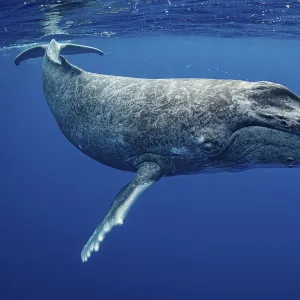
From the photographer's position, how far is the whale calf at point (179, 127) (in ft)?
18.5

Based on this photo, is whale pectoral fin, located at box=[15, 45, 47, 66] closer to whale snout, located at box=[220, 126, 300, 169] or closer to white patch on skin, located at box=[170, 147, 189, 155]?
white patch on skin, located at box=[170, 147, 189, 155]

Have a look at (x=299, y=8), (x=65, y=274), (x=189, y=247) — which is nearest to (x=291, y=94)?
(x=299, y=8)

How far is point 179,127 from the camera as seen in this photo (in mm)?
6344

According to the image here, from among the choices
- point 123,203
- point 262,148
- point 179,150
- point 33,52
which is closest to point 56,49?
point 33,52

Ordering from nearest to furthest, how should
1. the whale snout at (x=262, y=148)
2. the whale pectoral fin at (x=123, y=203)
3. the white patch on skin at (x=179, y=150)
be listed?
the whale snout at (x=262, y=148) → the whale pectoral fin at (x=123, y=203) → the white patch on skin at (x=179, y=150)

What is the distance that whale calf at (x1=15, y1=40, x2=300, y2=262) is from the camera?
563cm

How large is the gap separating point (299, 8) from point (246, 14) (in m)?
3.54

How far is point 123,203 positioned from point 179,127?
1672 mm

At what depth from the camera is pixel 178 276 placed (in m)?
26.9

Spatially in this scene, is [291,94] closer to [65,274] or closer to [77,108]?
[77,108]

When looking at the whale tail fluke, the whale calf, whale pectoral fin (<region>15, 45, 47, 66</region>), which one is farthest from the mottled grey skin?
whale pectoral fin (<region>15, 45, 47, 66</region>)

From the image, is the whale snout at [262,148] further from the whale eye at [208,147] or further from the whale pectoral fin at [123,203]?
the whale pectoral fin at [123,203]

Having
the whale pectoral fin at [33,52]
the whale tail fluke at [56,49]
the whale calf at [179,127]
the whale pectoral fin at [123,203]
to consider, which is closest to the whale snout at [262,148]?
the whale calf at [179,127]

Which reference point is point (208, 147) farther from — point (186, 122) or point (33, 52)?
point (33, 52)
